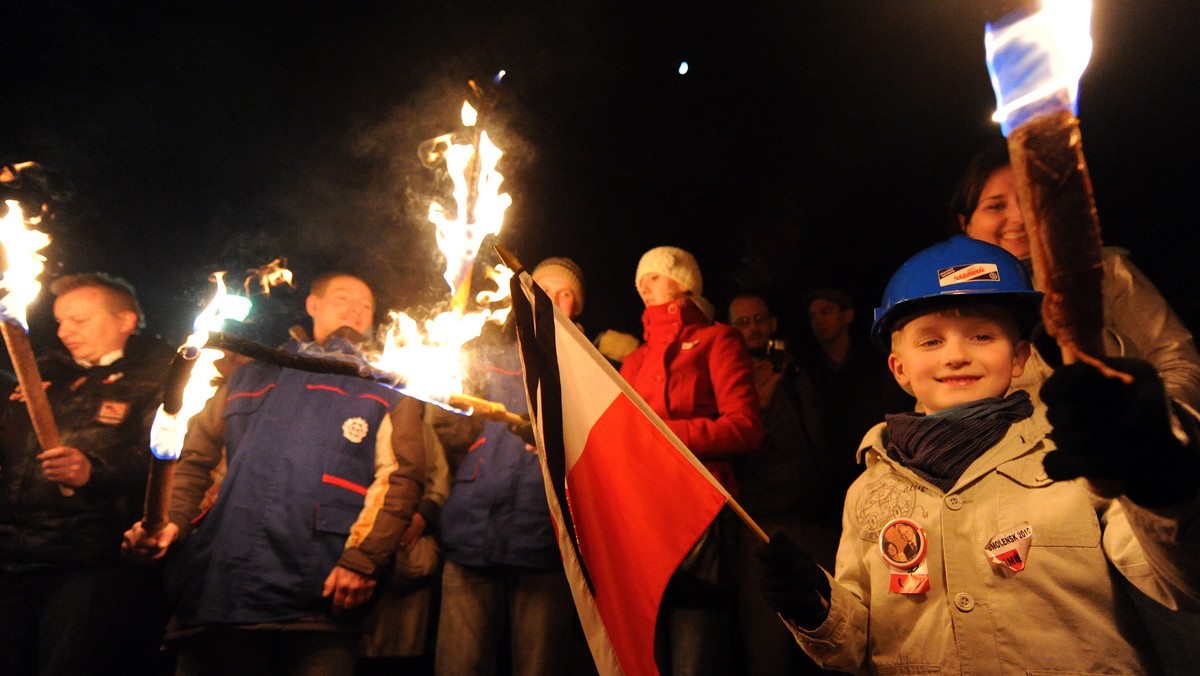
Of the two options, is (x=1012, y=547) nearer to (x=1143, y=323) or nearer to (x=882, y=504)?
(x=882, y=504)

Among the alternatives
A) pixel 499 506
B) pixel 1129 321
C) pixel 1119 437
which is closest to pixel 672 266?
pixel 499 506

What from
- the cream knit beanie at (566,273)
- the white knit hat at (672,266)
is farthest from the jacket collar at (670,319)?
the cream knit beanie at (566,273)

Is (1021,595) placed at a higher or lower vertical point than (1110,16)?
lower

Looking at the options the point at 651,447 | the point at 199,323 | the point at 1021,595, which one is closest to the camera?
the point at 1021,595

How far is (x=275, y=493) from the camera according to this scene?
14.4ft

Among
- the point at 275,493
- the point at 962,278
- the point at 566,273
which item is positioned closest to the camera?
the point at 962,278

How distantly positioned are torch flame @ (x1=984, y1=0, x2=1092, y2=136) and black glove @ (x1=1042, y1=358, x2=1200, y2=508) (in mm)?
532

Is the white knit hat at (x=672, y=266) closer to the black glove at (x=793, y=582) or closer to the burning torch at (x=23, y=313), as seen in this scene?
the black glove at (x=793, y=582)

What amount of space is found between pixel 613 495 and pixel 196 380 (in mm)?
3211

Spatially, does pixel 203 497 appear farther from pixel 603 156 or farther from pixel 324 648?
pixel 603 156

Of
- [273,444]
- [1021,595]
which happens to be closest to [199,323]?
[273,444]

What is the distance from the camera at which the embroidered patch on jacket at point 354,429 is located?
473 centimetres

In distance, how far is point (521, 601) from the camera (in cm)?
424

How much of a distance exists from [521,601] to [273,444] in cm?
203
